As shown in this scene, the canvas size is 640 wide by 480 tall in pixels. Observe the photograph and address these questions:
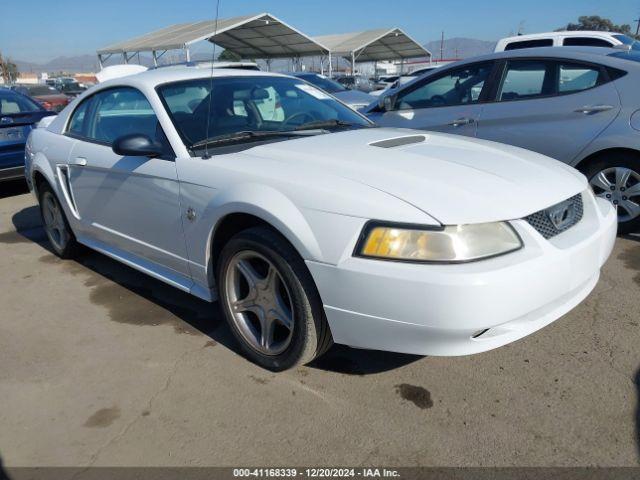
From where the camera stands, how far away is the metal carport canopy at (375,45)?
32.1 m

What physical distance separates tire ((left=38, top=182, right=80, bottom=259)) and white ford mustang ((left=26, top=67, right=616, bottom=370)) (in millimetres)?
794

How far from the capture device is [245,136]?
3057 mm

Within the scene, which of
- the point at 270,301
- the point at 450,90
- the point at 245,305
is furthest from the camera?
the point at 450,90

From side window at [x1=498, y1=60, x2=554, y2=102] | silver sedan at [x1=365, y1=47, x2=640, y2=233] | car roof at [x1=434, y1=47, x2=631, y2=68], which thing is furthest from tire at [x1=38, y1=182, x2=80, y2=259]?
car roof at [x1=434, y1=47, x2=631, y2=68]

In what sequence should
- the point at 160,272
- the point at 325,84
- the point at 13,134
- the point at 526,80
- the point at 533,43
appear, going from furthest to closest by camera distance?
the point at 325,84 < the point at 533,43 < the point at 13,134 < the point at 526,80 < the point at 160,272

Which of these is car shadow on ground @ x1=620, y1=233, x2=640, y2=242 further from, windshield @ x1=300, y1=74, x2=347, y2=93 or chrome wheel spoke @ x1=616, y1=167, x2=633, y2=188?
windshield @ x1=300, y1=74, x2=347, y2=93

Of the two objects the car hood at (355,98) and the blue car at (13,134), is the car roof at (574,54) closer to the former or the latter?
the car hood at (355,98)

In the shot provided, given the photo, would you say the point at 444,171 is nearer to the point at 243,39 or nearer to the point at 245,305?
the point at 245,305

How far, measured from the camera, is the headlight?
2.08 meters

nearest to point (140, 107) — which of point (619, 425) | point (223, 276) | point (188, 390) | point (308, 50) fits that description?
point (223, 276)

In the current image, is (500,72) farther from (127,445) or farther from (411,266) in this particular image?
(127,445)

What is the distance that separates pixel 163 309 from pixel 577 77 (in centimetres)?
387

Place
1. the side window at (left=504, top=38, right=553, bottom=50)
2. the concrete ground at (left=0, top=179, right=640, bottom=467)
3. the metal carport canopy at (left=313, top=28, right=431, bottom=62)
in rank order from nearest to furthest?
the concrete ground at (left=0, top=179, right=640, bottom=467) → the side window at (left=504, top=38, right=553, bottom=50) → the metal carport canopy at (left=313, top=28, right=431, bottom=62)

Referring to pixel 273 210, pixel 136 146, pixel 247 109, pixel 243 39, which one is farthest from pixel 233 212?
pixel 243 39
